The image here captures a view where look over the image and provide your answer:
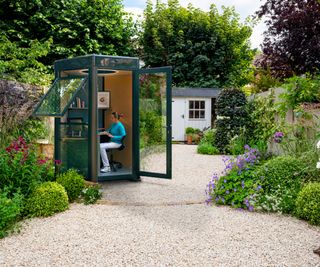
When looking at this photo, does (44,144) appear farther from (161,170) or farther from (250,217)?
(250,217)

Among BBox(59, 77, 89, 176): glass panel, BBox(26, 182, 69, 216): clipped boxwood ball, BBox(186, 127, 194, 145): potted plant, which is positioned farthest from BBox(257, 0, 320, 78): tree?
BBox(26, 182, 69, 216): clipped boxwood ball

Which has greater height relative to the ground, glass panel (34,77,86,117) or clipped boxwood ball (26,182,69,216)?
glass panel (34,77,86,117)

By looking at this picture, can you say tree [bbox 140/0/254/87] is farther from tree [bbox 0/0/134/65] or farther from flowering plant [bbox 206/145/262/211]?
flowering plant [bbox 206/145/262/211]

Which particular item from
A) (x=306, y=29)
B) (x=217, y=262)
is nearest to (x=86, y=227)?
(x=217, y=262)

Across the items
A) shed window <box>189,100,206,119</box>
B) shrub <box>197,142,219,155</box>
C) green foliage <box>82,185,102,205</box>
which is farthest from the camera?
shed window <box>189,100,206,119</box>

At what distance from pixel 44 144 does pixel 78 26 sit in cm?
1074

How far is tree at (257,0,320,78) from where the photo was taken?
1130 centimetres

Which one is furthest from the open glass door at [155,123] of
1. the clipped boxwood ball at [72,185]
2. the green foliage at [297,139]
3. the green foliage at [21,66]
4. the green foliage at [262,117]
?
the green foliage at [21,66]

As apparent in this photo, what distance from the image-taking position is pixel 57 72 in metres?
8.45

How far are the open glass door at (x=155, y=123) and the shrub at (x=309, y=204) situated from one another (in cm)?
297

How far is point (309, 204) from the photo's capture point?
5.54 m

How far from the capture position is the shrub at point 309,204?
548cm

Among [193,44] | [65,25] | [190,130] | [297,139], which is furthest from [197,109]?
[297,139]

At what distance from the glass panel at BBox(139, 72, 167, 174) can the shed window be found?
11739mm
